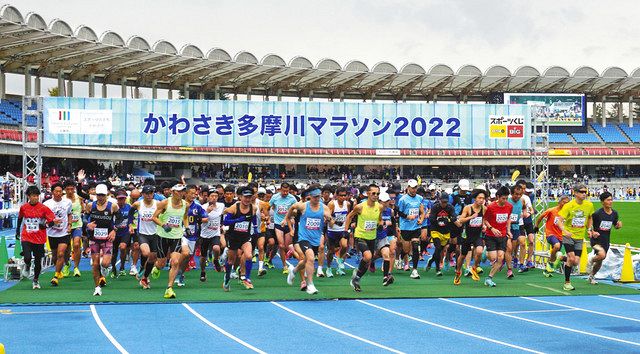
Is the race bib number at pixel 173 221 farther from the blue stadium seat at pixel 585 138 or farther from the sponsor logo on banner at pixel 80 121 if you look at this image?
the blue stadium seat at pixel 585 138

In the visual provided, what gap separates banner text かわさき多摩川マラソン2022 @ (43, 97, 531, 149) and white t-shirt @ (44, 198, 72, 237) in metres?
9.14

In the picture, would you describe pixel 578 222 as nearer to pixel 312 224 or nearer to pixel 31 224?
pixel 312 224

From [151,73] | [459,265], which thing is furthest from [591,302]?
[151,73]

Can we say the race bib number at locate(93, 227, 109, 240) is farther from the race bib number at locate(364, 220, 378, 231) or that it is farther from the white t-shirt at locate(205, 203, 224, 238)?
the race bib number at locate(364, 220, 378, 231)

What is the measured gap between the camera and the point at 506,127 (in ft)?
77.3

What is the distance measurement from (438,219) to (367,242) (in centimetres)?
296

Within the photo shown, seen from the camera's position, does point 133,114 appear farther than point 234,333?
Yes

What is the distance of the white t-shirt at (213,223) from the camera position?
14.6 meters

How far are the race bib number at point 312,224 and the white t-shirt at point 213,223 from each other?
2.22 meters

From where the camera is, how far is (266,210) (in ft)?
53.4

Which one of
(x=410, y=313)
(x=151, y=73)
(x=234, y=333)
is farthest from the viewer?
(x=151, y=73)

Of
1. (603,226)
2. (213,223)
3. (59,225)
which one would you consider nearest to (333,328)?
(213,223)

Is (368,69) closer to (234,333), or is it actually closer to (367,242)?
(367,242)

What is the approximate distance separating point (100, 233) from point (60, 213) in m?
0.92
